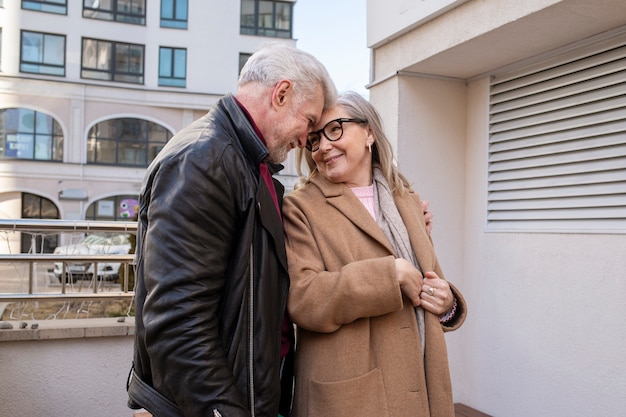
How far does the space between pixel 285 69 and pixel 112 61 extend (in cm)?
3004

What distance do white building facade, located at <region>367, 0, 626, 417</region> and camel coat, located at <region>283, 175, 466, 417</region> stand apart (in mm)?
1665

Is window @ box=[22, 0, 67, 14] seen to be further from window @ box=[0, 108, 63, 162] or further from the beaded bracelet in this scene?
the beaded bracelet

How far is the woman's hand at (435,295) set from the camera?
7.00ft

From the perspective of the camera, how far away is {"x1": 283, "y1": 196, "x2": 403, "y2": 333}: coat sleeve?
1966mm

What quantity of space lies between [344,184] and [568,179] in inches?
76.5

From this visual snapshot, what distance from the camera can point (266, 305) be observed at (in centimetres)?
177

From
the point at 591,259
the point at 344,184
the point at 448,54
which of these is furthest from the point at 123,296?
the point at 591,259

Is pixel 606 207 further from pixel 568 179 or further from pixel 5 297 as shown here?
pixel 5 297

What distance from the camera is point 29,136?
28.3 meters

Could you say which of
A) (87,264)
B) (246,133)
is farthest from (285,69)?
(87,264)

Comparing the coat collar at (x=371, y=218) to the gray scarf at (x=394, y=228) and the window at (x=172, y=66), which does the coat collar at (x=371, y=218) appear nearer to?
the gray scarf at (x=394, y=228)

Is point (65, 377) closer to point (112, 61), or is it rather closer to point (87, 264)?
point (87, 264)

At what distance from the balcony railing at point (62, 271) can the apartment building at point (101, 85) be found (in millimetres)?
25391

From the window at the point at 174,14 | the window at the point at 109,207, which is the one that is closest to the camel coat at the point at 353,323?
the window at the point at 109,207
